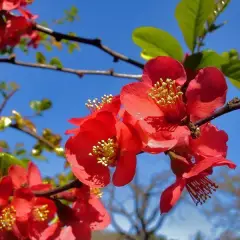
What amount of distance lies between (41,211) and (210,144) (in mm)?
413

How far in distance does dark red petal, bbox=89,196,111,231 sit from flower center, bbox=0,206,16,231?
155 mm

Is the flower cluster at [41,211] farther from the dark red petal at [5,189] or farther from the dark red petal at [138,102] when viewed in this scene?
the dark red petal at [138,102]

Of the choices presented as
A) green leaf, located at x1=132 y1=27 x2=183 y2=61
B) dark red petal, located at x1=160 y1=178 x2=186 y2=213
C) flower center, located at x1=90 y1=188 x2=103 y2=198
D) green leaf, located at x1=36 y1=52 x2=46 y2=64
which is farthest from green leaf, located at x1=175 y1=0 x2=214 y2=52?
green leaf, located at x1=36 y1=52 x2=46 y2=64

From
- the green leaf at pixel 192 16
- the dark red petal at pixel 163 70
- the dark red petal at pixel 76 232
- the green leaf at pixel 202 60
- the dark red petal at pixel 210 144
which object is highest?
the green leaf at pixel 192 16

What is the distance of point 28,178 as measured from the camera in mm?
931

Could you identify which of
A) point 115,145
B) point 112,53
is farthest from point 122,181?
point 112,53

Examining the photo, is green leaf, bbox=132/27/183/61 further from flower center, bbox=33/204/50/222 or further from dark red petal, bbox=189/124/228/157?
flower center, bbox=33/204/50/222

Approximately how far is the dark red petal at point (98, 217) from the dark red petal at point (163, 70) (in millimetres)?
356

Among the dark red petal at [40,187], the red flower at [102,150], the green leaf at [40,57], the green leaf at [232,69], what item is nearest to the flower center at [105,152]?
the red flower at [102,150]

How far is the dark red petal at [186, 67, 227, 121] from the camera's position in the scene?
61cm

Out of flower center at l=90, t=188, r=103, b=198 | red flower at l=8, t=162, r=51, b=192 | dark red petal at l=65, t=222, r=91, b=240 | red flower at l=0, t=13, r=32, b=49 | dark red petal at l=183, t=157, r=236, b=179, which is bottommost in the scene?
dark red petal at l=65, t=222, r=91, b=240

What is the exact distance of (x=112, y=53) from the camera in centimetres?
119

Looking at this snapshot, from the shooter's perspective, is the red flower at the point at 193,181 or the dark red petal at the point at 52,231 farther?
the dark red petal at the point at 52,231

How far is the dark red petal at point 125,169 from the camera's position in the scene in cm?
61
